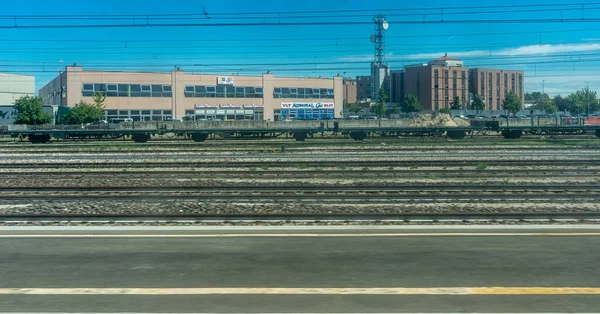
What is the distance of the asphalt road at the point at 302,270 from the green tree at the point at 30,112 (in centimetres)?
4539

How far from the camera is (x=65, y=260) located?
22.0ft

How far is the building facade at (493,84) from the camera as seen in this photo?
90294 mm

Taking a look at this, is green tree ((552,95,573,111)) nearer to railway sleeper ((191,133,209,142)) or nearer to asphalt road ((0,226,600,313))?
railway sleeper ((191,133,209,142))

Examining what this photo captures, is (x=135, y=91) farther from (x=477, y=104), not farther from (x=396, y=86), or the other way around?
(x=396, y=86)

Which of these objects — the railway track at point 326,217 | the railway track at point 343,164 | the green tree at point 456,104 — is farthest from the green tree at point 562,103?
the railway track at point 326,217

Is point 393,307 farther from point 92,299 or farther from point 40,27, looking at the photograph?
point 40,27

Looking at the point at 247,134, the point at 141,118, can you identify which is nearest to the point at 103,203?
the point at 247,134

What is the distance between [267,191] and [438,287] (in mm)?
8734

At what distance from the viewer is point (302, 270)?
6234 millimetres

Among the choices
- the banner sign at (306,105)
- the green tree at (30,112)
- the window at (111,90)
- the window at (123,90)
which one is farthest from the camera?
the banner sign at (306,105)

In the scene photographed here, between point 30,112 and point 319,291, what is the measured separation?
5038 cm

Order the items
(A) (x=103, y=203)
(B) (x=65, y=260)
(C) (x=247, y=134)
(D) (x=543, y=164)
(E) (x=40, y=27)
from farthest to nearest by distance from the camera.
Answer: (C) (x=247, y=134) → (E) (x=40, y=27) → (D) (x=543, y=164) → (A) (x=103, y=203) → (B) (x=65, y=260)

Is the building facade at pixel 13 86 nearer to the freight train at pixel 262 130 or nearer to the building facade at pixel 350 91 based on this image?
the freight train at pixel 262 130

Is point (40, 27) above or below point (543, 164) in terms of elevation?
above
